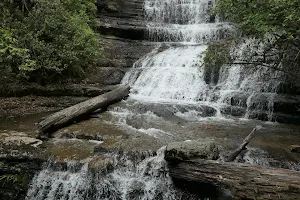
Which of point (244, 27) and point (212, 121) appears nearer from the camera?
point (244, 27)

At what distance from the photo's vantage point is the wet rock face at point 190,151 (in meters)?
5.54

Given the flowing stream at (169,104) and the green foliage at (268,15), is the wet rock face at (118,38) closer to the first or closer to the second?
the flowing stream at (169,104)

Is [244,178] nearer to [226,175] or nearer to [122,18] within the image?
[226,175]

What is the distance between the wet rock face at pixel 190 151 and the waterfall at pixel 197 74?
407 cm

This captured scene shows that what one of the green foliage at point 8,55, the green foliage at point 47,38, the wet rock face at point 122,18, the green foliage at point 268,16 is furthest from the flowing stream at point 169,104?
the green foliage at point 8,55

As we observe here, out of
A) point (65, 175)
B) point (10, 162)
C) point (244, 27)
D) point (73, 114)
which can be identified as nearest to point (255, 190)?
point (65, 175)

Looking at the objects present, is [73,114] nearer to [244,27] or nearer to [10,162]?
[10,162]

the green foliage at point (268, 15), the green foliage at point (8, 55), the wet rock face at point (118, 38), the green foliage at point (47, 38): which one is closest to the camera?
the green foliage at point (268, 15)

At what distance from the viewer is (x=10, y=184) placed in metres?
6.35

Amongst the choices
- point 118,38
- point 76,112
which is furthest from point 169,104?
point 118,38

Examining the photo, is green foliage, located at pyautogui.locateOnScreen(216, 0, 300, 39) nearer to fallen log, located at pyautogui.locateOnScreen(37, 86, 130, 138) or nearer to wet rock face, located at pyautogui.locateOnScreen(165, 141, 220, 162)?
wet rock face, located at pyautogui.locateOnScreen(165, 141, 220, 162)

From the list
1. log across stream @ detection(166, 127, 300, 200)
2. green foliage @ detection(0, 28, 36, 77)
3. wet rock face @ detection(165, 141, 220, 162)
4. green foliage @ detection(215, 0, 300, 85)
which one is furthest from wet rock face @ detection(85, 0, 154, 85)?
log across stream @ detection(166, 127, 300, 200)

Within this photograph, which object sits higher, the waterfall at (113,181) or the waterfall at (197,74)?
the waterfall at (197,74)

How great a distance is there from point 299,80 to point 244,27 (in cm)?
328
